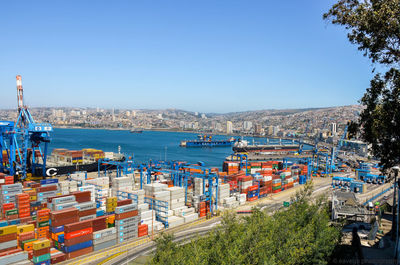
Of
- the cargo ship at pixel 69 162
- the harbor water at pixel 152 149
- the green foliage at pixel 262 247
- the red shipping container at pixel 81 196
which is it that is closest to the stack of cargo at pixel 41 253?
the green foliage at pixel 262 247

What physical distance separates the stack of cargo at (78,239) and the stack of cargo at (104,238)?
0.31 meters

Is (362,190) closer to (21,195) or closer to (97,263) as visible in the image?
(97,263)

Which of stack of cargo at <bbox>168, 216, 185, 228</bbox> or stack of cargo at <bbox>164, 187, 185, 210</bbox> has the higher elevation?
stack of cargo at <bbox>164, 187, 185, 210</bbox>

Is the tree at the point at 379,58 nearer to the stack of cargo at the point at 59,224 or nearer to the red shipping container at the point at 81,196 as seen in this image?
the stack of cargo at the point at 59,224

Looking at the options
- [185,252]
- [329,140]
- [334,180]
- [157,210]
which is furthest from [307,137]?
[185,252]

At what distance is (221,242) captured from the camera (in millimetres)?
12500

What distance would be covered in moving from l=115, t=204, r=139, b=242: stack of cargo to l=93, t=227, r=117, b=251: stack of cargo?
32 centimetres

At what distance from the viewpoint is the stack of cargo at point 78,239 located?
55.1ft

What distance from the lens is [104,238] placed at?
18344 millimetres

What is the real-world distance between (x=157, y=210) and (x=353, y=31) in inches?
755

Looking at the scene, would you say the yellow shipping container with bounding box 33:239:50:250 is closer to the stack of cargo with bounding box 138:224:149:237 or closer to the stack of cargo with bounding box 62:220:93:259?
the stack of cargo with bounding box 62:220:93:259

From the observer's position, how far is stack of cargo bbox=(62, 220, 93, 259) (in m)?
16.8

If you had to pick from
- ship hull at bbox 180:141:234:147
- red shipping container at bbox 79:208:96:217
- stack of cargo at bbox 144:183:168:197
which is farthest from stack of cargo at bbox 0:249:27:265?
ship hull at bbox 180:141:234:147

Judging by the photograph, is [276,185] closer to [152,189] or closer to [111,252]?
[152,189]
